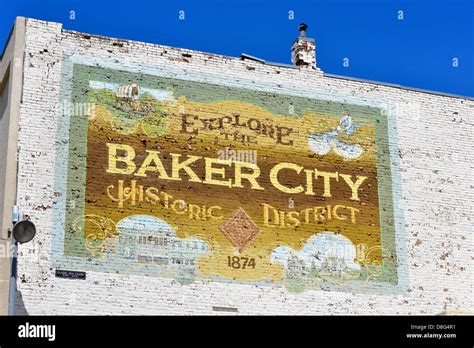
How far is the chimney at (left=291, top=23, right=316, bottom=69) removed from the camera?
24.9m

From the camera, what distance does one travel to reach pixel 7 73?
73.6ft

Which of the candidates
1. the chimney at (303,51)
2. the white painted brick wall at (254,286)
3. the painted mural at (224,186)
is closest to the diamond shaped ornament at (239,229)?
the painted mural at (224,186)

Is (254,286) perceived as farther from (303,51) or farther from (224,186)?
(303,51)

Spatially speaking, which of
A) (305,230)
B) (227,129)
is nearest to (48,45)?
(227,129)

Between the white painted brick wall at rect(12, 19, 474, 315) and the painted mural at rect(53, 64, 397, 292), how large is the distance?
358 mm

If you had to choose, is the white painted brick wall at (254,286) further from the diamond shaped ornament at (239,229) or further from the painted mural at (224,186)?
the diamond shaped ornament at (239,229)

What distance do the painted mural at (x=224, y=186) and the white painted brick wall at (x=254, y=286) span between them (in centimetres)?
36

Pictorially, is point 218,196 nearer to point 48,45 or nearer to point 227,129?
point 227,129

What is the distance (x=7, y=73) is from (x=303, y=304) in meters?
8.98

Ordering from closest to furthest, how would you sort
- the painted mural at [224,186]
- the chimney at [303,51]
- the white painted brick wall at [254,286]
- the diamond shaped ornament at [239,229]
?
the white painted brick wall at [254,286] → the painted mural at [224,186] → the diamond shaped ornament at [239,229] → the chimney at [303,51]

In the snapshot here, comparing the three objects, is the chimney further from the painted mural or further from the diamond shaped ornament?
the diamond shaped ornament

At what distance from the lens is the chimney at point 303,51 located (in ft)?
81.6

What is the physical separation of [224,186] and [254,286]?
2.50m
